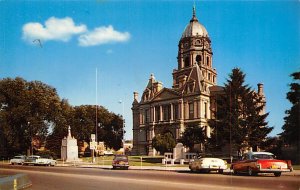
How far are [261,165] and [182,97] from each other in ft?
192

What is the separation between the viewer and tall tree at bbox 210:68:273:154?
48781mm

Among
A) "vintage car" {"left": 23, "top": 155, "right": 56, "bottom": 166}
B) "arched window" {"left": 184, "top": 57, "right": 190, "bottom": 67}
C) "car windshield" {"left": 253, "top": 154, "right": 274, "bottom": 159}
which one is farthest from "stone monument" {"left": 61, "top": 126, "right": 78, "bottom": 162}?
"arched window" {"left": 184, "top": 57, "right": 190, "bottom": 67}

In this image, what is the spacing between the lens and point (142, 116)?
87.1 metres

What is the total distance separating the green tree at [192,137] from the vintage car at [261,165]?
28.6 metres

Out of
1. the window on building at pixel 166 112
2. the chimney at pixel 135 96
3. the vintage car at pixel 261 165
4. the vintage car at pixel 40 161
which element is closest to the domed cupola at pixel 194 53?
the window on building at pixel 166 112

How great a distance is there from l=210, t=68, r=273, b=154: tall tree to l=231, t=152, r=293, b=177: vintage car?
86.7 ft

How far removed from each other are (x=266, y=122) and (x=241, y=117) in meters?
3.75

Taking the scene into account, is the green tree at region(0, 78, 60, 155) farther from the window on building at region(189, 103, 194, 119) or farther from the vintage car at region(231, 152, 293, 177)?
the vintage car at region(231, 152, 293, 177)

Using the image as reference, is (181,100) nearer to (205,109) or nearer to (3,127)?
(205,109)

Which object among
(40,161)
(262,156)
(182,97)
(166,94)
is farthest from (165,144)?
(262,156)

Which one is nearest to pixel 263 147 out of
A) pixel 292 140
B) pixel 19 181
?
pixel 292 140

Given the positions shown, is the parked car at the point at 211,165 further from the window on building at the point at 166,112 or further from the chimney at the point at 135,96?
the chimney at the point at 135,96

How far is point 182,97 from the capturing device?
78.4 m

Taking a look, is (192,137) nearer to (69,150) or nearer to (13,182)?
(69,150)
